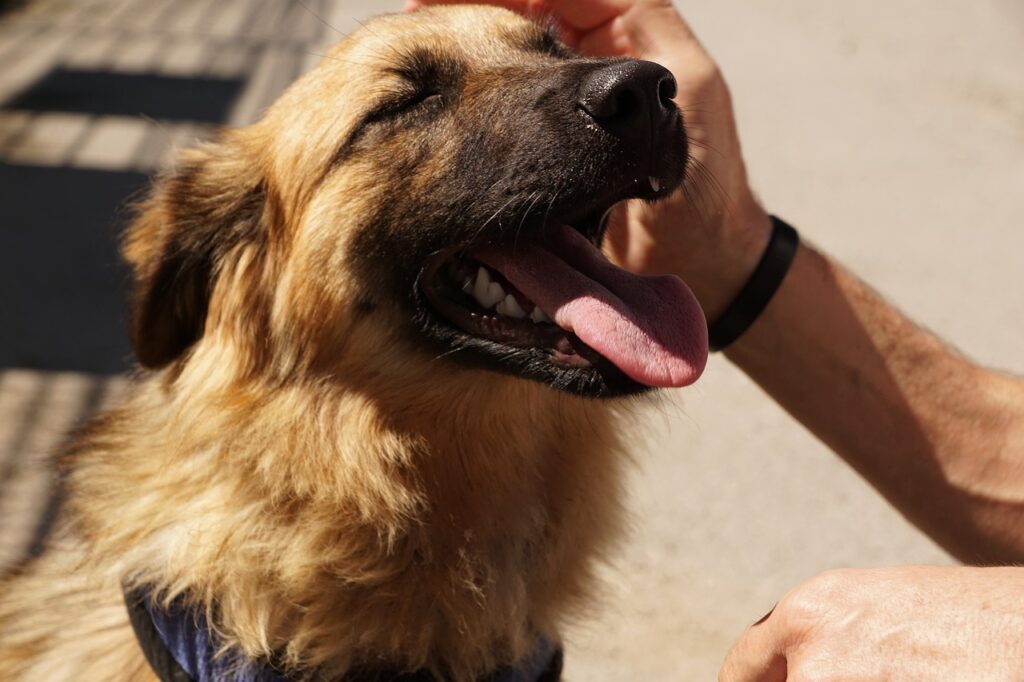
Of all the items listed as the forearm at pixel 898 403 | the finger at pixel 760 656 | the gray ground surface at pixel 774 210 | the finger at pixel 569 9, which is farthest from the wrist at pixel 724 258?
the finger at pixel 760 656

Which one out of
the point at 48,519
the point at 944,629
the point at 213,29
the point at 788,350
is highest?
the point at 944,629

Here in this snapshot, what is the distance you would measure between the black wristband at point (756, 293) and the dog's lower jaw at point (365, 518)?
1.99ft

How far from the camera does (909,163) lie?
7289mm

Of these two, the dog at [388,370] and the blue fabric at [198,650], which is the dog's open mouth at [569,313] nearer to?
the dog at [388,370]

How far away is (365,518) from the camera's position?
2.43 meters

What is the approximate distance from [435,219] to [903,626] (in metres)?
1.33

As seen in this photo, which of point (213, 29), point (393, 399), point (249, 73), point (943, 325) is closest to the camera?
point (393, 399)

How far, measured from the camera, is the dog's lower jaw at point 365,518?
240 centimetres

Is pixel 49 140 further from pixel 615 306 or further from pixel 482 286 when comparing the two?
pixel 615 306

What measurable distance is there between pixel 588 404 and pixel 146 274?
1131mm

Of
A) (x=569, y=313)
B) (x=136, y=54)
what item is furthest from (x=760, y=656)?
(x=136, y=54)

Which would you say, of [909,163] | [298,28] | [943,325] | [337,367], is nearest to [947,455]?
[337,367]

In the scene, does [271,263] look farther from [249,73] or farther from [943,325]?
[249,73]

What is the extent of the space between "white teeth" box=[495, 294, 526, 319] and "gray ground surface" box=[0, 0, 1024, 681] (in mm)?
602
